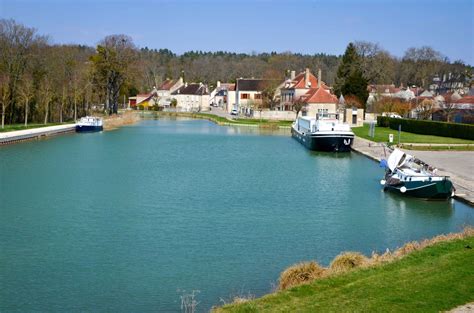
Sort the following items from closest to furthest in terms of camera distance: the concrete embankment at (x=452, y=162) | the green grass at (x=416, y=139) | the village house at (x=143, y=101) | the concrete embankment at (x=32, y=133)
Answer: the concrete embankment at (x=452, y=162) → the concrete embankment at (x=32, y=133) → the green grass at (x=416, y=139) → the village house at (x=143, y=101)

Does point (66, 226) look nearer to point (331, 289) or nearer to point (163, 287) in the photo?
point (163, 287)

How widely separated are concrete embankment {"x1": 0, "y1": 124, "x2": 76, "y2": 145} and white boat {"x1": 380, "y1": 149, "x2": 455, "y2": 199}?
80.3 feet

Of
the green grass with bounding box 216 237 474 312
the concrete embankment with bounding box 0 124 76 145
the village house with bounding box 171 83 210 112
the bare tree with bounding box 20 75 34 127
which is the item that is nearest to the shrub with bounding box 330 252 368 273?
the green grass with bounding box 216 237 474 312

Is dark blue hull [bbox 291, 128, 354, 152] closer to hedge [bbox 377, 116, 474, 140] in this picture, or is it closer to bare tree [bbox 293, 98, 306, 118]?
hedge [bbox 377, 116, 474, 140]

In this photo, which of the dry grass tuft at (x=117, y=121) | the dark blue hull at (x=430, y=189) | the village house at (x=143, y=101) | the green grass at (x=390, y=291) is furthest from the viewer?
the village house at (x=143, y=101)

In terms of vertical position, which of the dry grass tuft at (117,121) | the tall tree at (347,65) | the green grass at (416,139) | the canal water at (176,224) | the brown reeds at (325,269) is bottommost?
the canal water at (176,224)

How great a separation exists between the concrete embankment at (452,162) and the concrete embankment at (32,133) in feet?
69.8

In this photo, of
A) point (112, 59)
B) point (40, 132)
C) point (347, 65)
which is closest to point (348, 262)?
point (40, 132)

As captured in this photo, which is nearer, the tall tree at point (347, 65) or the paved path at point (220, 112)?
the tall tree at point (347, 65)

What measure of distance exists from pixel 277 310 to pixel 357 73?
6121cm

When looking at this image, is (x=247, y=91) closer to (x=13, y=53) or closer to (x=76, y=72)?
(x=76, y=72)

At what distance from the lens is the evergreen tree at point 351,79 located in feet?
218

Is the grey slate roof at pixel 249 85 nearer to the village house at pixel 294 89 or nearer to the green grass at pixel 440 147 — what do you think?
the village house at pixel 294 89

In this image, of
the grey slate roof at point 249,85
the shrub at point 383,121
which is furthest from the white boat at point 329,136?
the grey slate roof at point 249,85
